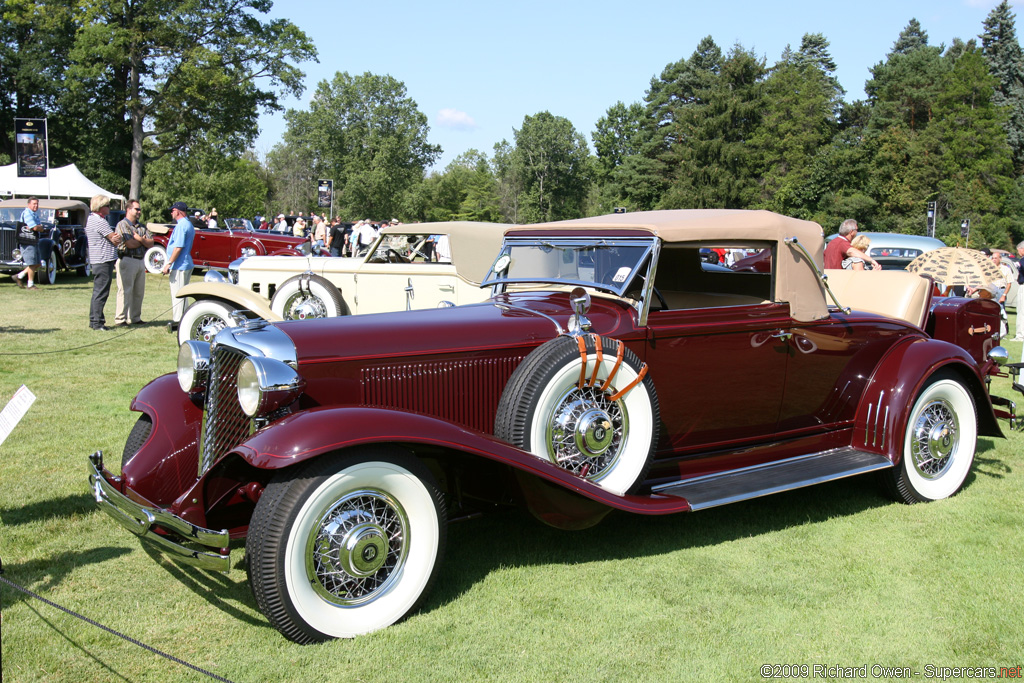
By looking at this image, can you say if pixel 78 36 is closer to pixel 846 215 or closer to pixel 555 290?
pixel 555 290

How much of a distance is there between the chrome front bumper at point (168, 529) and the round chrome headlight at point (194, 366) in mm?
640

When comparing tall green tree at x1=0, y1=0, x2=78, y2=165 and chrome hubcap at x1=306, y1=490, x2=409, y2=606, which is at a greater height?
tall green tree at x1=0, y1=0, x2=78, y2=165

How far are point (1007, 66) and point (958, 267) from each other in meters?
57.6

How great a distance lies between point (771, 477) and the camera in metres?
4.19

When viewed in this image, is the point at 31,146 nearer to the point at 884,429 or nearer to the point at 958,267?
the point at 884,429

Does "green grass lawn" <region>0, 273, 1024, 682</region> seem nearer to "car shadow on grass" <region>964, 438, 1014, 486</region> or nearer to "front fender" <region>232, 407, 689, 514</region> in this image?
"car shadow on grass" <region>964, 438, 1014, 486</region>

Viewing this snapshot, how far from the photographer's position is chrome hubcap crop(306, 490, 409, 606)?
291 cm

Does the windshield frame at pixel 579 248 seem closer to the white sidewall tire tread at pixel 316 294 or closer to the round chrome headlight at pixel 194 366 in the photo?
the round chrome headlight at pixel 194 366

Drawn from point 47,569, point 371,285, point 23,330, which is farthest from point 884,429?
point 23,330

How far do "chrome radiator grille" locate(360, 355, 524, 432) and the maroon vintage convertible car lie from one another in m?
0.01

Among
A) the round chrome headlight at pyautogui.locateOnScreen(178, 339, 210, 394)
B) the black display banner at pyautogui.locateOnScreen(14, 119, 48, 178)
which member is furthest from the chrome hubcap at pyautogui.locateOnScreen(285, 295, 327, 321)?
the black display banner at pyautogui.locateOnScreen(14, 119, 48, 178)

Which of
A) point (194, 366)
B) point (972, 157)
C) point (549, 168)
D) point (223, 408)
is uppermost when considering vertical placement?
point (549, 168)

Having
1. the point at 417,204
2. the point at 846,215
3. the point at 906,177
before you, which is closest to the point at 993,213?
the point at 906,177

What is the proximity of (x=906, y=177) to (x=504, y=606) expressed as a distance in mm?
54266
